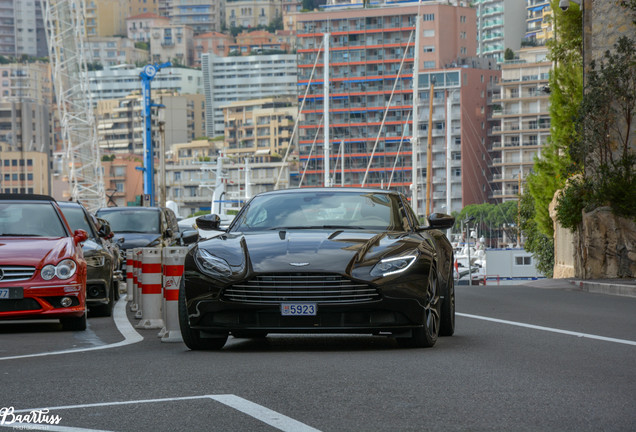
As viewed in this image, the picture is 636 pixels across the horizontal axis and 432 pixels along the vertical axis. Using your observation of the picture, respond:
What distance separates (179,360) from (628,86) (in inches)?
839

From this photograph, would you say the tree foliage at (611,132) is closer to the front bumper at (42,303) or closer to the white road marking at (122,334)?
the white road marking at (122,334)

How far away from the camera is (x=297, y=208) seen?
11.8m

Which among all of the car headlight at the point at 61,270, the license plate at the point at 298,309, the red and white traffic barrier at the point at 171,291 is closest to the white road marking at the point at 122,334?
the red and white traffic barrier at the point at 171,291

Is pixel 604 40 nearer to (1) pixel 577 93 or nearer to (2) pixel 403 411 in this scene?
(1) pixel 577 93

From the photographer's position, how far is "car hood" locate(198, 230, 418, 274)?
1029 cm

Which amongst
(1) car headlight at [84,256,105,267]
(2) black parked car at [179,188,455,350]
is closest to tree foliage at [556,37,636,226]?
(1) car headlight at [84,256,105,267]

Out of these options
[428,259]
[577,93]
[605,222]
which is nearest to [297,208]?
[428,259]

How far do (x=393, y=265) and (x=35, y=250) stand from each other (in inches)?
218

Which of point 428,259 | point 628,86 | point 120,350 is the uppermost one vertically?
point 628,86

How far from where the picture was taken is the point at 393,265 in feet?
34.4

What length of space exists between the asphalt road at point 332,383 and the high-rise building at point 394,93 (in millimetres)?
143772

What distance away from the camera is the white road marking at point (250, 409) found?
6346 millimetres

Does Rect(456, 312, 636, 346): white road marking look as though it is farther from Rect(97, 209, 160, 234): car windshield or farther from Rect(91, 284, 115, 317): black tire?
Rect(97, 209, 160, 234): car windshield

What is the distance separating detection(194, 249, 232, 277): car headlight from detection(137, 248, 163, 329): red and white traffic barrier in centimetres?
459
